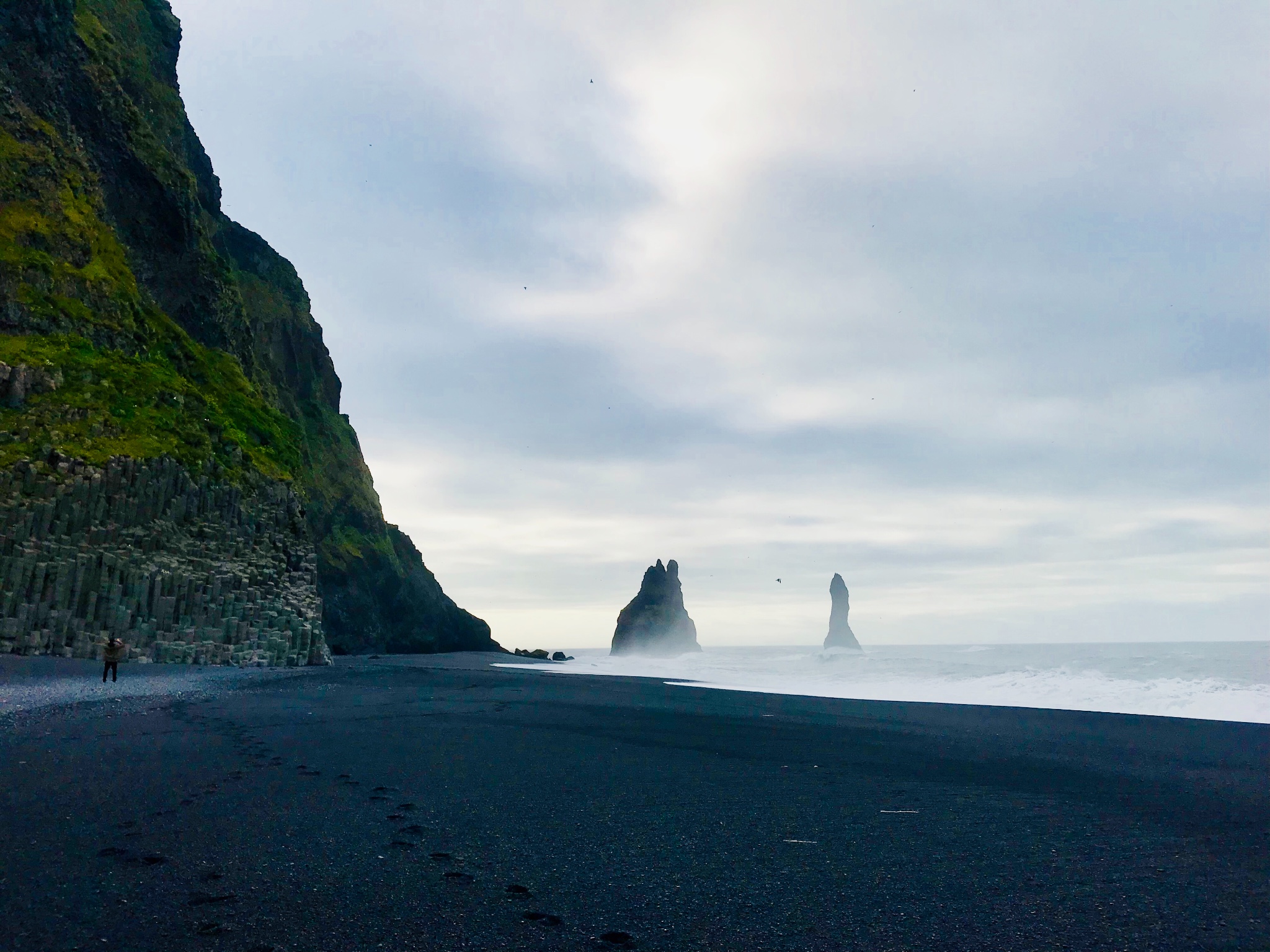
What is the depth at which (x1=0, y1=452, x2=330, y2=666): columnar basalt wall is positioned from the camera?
28.0 metres

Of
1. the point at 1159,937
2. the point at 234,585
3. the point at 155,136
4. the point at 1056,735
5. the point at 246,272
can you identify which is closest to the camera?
the point at 1159,937

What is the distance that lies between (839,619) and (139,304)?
174 metres

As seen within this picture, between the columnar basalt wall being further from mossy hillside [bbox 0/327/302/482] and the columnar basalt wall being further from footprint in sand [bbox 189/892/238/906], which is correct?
footprint in sand [bbox 189/892/238/906]

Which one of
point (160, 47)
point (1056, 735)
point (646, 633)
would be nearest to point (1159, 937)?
point (1056, 735)

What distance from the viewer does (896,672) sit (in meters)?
46.1

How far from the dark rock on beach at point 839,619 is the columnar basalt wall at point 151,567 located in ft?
543

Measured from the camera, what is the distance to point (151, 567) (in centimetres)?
3256

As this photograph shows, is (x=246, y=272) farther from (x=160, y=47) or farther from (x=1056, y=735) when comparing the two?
(x=1056, y=735)

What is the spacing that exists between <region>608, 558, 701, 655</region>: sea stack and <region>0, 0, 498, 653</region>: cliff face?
79.2m

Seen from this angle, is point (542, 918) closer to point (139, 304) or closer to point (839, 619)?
point (139, 304)

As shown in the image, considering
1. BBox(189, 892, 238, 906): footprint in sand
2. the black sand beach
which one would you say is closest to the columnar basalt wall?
the black sand beach

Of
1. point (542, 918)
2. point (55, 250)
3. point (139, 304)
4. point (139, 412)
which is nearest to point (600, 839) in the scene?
point (542, 918)

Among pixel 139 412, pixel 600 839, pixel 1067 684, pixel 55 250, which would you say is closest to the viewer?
pixel 600 839

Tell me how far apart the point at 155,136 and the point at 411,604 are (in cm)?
4537
